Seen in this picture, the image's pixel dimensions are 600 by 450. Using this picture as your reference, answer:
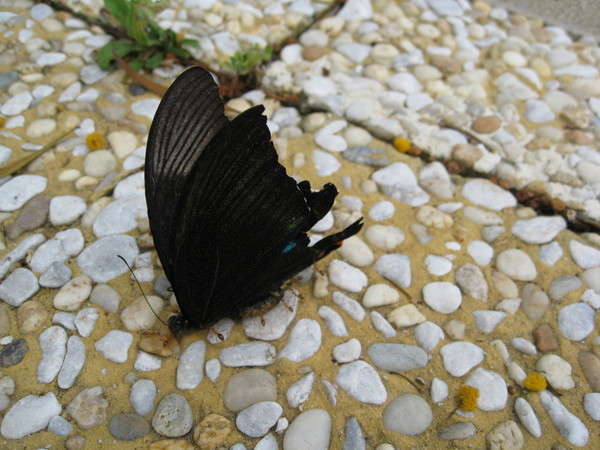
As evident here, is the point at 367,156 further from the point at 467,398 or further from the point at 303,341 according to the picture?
the point at 467,398

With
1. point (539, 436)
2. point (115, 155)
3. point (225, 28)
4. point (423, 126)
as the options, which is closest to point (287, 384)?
point (539, 436)

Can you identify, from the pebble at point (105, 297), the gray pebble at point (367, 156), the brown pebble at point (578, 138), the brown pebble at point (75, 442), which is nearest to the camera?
the brown pebble at point (75, 442)

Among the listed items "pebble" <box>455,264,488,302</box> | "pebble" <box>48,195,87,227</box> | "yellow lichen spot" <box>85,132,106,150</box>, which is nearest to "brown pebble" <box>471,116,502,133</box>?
"pebble" <box>455,264,488,302</box>

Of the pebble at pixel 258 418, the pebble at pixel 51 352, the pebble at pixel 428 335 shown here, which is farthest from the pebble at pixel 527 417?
the pebble at pixel 51 352

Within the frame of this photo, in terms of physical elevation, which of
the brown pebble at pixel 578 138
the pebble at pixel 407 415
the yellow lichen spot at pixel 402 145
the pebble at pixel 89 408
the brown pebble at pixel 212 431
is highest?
the brown pebble at pixel 578 138

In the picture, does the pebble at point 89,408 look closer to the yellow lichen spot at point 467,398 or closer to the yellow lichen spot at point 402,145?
the yellow lichen spot at point 467,398

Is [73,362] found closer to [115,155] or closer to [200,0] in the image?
[115,155]
